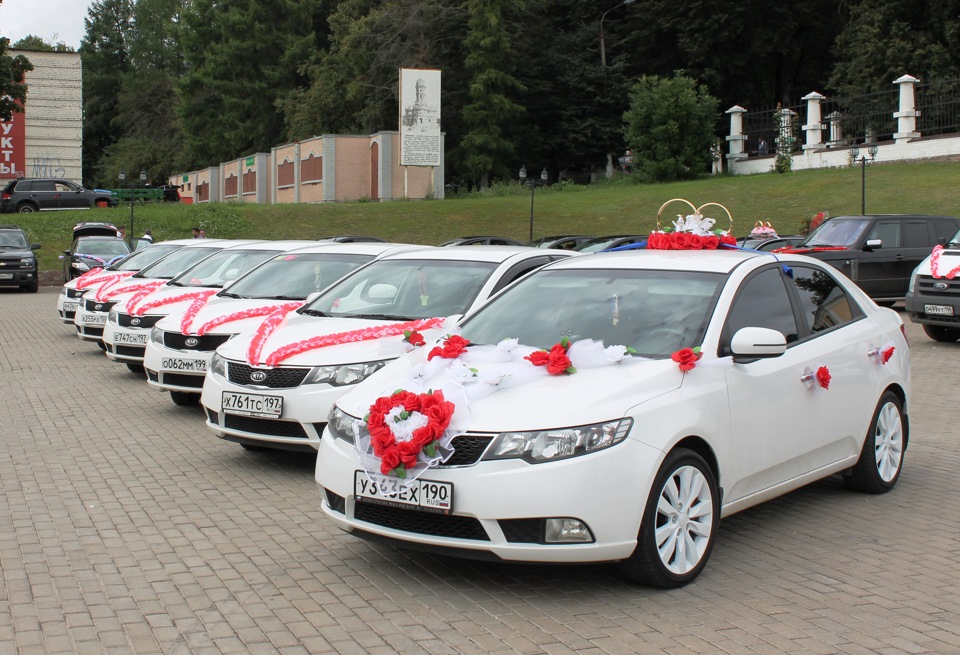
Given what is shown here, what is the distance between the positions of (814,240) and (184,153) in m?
70.8

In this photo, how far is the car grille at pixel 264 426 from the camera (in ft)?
25.1

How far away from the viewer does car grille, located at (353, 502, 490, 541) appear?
4.96 meters

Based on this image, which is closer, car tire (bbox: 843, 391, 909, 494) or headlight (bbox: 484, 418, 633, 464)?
headlight (bbox: 484, 418, 633, 464)

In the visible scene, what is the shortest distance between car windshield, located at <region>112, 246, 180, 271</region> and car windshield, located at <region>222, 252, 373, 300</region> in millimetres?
6557

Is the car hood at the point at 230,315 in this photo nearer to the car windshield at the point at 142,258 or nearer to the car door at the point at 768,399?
the car door at the point at 768,399

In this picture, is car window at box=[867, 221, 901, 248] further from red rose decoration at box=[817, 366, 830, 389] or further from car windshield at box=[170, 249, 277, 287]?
red rose decoration at box=[817, 366, 830, 389]

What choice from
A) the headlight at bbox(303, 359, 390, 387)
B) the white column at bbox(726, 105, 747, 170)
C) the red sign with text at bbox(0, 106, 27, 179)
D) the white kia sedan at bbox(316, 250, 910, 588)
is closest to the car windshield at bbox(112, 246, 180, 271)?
the headlight at bbox(303, 359, 390, 387)

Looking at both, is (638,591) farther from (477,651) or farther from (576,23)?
(576,23)

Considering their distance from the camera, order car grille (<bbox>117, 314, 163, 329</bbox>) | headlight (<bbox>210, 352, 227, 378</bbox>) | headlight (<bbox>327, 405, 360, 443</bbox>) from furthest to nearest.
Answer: car grille (<bbox>117, 314, 163, 329</bbox>)
headlight (<bbox>210, 352, 227, 378</bbox>)
headlight (<bbox>327, 405, 360, 443</bbox>)

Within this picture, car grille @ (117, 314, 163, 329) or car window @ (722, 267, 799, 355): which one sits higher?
car window @ (722, 267, 799, 355)

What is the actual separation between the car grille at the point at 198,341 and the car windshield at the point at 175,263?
5070 mm

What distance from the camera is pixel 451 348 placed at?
593 centimetres

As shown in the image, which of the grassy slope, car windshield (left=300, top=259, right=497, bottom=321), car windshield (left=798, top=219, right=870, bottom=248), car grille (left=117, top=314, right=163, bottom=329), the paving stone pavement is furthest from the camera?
the grassy slope

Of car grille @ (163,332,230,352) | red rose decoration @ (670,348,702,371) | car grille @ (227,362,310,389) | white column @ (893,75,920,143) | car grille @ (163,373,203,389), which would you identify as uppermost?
white column @ (893,75,920,143)
